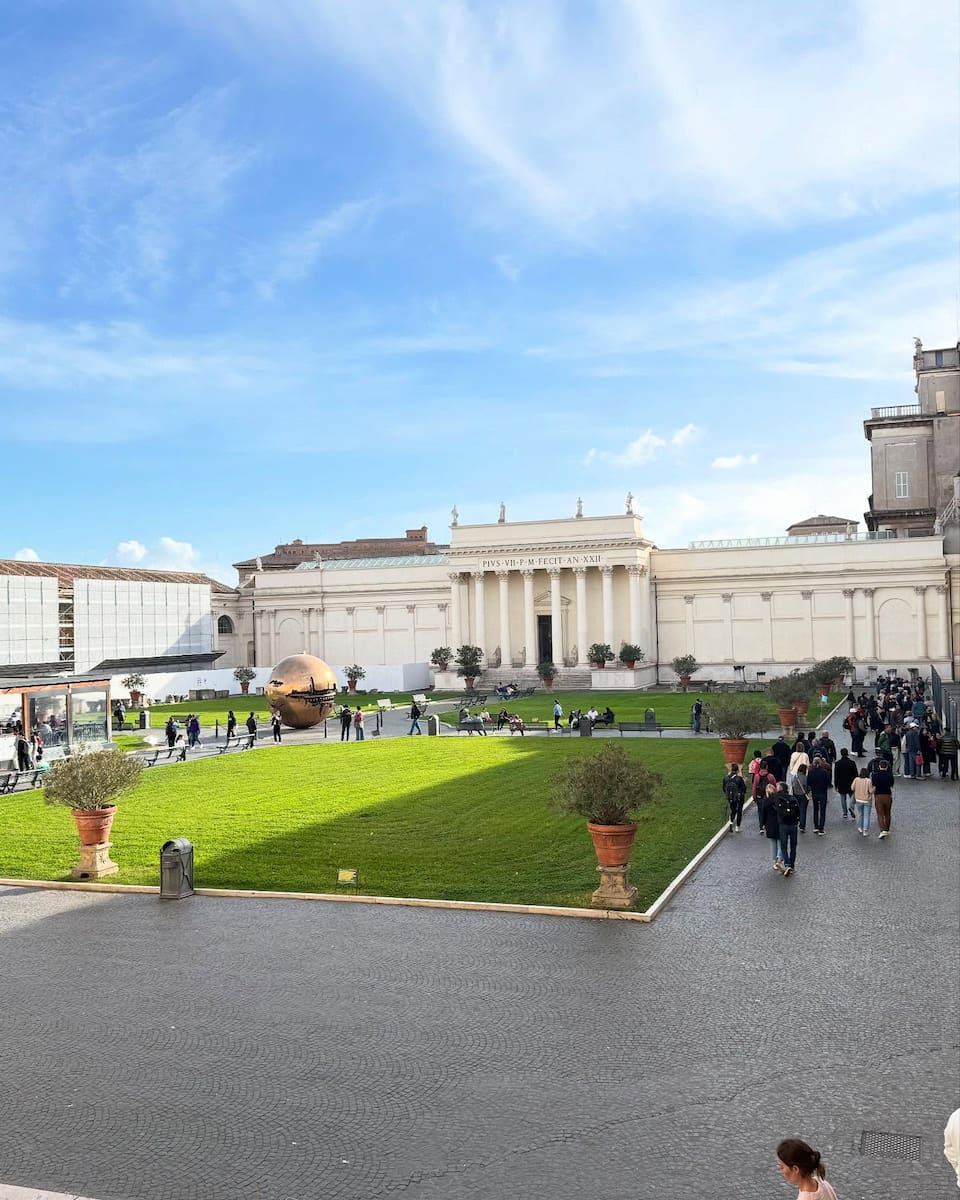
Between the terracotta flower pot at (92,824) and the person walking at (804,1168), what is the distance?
527 inches

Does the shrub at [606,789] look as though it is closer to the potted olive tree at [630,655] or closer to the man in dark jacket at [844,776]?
the man in dark jacket at [844,776]

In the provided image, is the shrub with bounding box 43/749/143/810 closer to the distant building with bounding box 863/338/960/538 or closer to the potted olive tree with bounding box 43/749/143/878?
the potted olive tree with bounding box 43/749/143/878

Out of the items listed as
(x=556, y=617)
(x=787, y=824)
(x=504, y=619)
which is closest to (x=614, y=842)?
(x=787, y=824)

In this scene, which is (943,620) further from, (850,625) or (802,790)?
(802,790)

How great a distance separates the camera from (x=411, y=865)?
1622 centimetres

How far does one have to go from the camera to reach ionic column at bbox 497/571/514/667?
70.7 meters

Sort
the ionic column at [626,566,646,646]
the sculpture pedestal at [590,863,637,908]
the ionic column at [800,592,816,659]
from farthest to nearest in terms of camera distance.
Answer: the ionic column at [626,566,646,646], the ionic column at [800,592,816,659], the sculpture pedestal at [590,863,637,908]

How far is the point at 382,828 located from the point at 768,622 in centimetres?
5353

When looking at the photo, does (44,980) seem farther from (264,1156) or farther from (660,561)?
(660,561)

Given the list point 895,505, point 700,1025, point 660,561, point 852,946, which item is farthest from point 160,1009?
point 895,505

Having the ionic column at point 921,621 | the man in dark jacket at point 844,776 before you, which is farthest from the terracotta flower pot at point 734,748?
the ionic column at point 921,621

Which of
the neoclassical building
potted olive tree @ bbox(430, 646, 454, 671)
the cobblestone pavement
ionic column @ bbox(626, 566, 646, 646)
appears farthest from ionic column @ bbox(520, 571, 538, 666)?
the cobblestone pavement

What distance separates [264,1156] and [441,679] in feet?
204

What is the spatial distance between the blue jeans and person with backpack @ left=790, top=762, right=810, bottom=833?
2778mm
